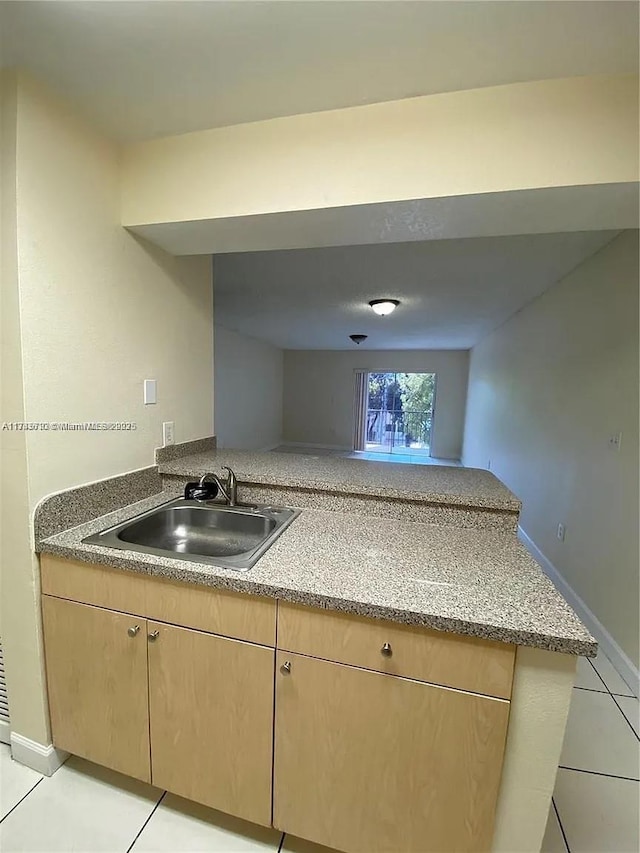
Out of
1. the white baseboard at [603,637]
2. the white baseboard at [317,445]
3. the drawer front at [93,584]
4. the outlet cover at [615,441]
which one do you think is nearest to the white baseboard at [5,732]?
the drawer front at [93,584]

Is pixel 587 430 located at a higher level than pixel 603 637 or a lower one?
higher

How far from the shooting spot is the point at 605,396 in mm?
2260

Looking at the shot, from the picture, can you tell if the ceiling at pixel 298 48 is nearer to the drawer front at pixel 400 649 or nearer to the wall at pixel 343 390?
the drawer front at pixel 400 649

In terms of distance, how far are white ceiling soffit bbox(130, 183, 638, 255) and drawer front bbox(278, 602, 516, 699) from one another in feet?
4.25

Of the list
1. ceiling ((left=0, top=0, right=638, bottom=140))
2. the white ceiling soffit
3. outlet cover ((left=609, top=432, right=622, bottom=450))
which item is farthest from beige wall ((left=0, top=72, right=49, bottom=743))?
outlet cover ((left=609, top=432, right=622, bottom=450))

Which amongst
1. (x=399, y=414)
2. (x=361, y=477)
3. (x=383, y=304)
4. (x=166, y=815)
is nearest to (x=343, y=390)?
(x=399, y=414)

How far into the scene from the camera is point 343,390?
851cm

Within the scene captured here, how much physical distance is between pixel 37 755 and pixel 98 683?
1.53 feet

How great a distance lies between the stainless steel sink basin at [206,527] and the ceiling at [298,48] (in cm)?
147

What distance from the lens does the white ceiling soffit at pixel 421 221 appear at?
119cm

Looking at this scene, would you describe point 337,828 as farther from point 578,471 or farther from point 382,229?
point 578,471

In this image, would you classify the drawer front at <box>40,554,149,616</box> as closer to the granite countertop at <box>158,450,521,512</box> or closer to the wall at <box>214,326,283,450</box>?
the granite countertop at <box>158,450,521,512</box>

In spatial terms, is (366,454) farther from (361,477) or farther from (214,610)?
(214,610)

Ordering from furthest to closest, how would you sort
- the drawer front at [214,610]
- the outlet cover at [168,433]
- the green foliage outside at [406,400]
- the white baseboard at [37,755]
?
the green foliage outside at [406,400]
the outlet cover at [168,433]
the white baseboard at [37,755]
the drawer front at [214,610]
